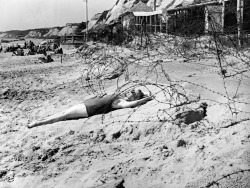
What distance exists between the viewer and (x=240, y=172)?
2592 mm

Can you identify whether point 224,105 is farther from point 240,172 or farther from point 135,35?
point 135,35

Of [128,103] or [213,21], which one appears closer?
[128,103]

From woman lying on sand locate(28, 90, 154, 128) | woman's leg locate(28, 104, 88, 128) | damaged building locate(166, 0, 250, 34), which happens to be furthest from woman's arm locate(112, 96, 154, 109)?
damaged building locate(166, 0, 250, 34)

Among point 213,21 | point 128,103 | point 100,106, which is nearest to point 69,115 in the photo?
point 100,106

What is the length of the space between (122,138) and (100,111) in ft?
3.35

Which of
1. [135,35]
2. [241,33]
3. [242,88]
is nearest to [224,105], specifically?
[242,88]

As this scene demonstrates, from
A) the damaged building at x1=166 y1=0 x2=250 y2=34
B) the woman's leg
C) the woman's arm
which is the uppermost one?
the damaged building at x1=166 y1=0 x2=250 y2=34

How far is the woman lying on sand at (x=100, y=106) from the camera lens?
4.81m

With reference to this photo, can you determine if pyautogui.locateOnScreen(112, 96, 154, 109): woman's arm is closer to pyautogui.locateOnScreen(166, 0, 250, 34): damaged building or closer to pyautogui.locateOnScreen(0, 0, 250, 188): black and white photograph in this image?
pyautogui.locateOnScreen(0, 0, 250, 188): black and white photograph

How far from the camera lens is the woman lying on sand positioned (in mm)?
4809

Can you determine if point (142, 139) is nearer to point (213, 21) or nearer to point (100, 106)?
point (100, 106)

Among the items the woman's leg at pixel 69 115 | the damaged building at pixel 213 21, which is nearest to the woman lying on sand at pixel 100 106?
the woman's leg at pixel 69 115

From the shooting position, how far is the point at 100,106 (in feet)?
16.1

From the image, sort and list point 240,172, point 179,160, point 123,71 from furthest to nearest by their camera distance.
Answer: point 123,71, point 179,160, point 240,172
